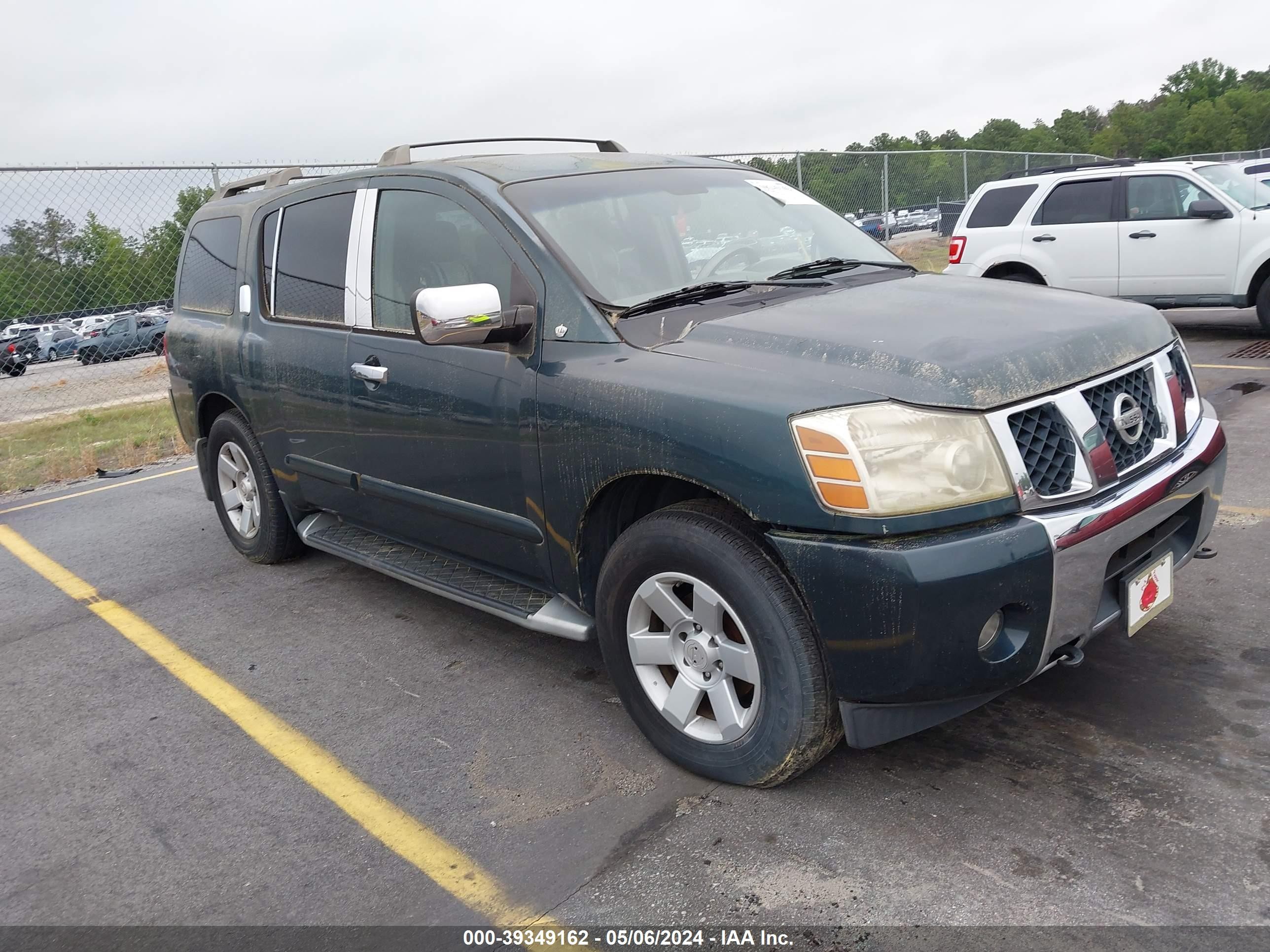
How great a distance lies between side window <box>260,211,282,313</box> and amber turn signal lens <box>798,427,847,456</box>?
304 cm

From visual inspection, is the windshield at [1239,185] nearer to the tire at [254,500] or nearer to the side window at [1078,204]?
the side window at [1078,204]

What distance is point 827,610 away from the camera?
263 centimetres

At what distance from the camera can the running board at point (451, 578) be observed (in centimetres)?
352

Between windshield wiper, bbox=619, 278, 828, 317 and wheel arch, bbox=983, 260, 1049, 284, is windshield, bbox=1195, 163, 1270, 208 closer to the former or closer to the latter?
wheel arch, bbox=983, 260, 1049, 284

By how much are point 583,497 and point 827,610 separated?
36.4 inches

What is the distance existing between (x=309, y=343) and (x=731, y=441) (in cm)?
239

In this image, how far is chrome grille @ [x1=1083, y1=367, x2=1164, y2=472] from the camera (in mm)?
2869

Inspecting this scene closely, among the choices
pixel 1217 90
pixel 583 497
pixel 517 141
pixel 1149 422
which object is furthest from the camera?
pixel 1217 90

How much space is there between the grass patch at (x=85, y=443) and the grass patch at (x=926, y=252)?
38.1 feet

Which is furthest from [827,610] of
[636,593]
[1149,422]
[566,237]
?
[566,237]

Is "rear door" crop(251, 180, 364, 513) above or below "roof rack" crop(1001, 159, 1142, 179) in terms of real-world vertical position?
below

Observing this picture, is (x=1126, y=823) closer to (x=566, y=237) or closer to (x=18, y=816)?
(x=566, y=237)

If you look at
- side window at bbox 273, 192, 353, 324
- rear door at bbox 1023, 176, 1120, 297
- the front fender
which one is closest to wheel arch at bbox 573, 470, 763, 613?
side window at bbox 273, 192, 353, 324

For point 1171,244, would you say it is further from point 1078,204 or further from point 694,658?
point 694,658
